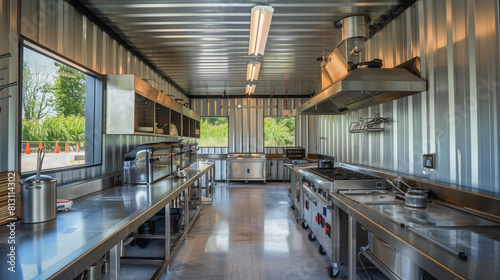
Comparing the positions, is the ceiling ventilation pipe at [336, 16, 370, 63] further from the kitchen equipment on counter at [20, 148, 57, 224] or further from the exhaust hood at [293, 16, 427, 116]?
the kitchen equipment on counter at [20, 148, 57, 224]

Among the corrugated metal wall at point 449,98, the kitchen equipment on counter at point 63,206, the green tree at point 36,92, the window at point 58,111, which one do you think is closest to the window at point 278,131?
the corrugated metal wall at point 449,98

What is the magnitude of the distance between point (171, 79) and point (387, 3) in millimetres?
4659

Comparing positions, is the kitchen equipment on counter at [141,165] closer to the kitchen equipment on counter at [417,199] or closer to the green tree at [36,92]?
the green tree at [36,92]

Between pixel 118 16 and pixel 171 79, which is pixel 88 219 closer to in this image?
pixel 118 16

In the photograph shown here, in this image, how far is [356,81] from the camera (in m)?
2.29

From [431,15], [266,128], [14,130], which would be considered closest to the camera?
[14,130]

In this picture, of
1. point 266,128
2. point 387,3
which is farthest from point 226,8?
point 266,128

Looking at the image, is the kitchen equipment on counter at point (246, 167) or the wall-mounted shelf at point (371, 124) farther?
the kitchen equipment on counter at point (246, 167)

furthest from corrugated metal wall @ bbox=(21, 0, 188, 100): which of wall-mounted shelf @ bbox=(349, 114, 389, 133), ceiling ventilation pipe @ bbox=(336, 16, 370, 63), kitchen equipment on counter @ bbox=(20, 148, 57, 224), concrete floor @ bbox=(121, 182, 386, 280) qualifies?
wall-mounted shelf @ bbox=(349, 114, 389, 133)

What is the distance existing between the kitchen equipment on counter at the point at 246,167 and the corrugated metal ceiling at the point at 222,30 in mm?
3125

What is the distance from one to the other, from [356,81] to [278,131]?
6.19m

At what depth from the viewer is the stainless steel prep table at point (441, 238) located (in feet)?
3.34

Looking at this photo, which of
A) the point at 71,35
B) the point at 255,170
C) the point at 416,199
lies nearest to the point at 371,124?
the point at 416,199

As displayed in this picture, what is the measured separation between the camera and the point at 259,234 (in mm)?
3664
